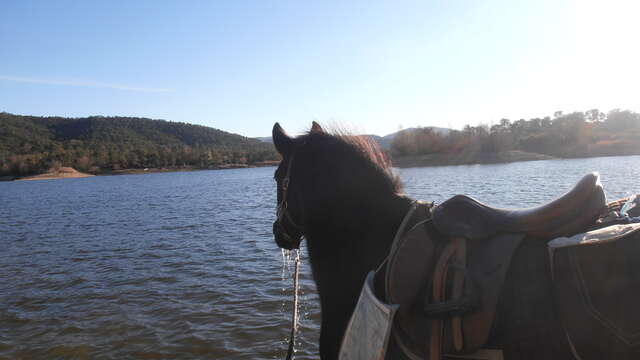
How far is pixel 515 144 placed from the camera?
220 feet

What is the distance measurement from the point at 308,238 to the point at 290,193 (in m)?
0.32

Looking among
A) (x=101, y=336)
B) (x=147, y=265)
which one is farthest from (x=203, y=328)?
(x=147, y=265)

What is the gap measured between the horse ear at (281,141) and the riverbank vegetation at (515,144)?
52758 mm

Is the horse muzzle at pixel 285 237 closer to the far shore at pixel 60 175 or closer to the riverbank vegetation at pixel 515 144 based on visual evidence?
the riverbank vegetation at pixel 515 144

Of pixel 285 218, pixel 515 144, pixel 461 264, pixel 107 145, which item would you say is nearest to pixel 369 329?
pixel 461 264

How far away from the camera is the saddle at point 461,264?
1.42m

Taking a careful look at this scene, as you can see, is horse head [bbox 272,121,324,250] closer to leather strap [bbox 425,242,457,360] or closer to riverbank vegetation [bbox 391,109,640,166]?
leather strap [bbox 425,242,457,360]

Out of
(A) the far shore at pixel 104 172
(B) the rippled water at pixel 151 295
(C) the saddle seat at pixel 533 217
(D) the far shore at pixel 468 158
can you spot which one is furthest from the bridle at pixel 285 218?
(A) the far shore at pixel 104 172

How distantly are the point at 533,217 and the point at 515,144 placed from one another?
75154 mm

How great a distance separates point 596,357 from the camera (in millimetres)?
1283

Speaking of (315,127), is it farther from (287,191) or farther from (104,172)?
(104,172)

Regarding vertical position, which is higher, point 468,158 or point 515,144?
point 515,144

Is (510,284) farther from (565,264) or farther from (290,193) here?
(290,193)

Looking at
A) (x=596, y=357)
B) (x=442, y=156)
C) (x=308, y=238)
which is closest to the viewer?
(x=596, y=357)
